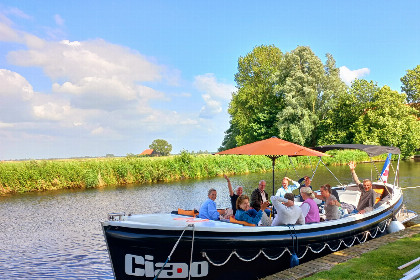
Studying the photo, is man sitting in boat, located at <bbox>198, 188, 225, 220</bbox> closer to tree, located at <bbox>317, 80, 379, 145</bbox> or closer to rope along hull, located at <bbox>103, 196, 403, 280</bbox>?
rope along hull, located at <bbox>103, 196, 403, 280</bbox>

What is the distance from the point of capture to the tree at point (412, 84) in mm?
54559

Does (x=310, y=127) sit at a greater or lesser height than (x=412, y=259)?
greater

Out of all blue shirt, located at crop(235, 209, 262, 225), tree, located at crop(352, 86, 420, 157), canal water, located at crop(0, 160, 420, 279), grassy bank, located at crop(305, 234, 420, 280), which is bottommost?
canal water, located at crop(0, 160, 420, 279)

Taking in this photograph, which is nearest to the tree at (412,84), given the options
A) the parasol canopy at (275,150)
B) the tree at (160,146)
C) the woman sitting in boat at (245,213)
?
the parasol canopy at (275,150)

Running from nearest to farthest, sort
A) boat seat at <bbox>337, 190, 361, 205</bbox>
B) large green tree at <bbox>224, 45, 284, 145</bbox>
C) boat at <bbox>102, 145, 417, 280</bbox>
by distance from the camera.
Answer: boat at <bbox>102, 145, 417, 280</bbox> → boat seat at <bbox>337, 190, 361, 205</bbox> → large green tree at <bbox>224, 45, 284, 145</bbox>

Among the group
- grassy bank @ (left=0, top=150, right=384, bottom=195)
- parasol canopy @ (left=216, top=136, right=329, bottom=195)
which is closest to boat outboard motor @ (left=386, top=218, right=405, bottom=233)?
parasol canopy @ (left=216, top=136, right=329, bottom=195)

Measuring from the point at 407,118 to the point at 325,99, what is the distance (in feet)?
34.4

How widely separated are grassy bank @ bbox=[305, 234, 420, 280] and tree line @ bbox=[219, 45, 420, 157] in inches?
1462

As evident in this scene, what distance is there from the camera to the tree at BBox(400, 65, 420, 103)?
5456 centimetres

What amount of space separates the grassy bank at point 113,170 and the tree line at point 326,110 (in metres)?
11.1

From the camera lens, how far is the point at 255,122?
2013 inches

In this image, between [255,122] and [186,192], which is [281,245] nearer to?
[186,192]

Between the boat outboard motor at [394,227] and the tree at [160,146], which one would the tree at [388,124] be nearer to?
the boat outboard motor at [394,227]

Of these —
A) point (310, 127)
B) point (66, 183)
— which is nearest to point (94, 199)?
point (66, 183)
